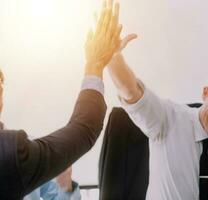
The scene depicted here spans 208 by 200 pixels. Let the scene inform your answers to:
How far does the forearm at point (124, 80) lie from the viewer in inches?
52.5

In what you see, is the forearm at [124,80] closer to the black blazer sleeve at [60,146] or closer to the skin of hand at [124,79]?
the skin of hand at [124,79]

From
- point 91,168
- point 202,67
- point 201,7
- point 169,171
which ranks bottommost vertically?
point 91,168

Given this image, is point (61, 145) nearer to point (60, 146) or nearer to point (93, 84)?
point (60, 146)

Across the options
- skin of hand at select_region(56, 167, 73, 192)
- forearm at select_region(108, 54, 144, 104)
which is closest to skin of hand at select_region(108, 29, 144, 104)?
forearm at select_region(108, 54, 144, 104)

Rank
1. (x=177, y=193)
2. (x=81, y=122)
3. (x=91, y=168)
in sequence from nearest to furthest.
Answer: (x=81, y=122) < (x=177, y=193) < (x=91, y=168)

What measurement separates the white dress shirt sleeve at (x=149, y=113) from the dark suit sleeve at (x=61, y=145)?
0.59 m

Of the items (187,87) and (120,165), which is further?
(187,87)

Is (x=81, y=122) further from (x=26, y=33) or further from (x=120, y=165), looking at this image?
(x=26, y=33)

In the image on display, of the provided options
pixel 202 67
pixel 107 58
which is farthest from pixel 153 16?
pixel 107 58

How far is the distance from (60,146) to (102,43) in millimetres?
262

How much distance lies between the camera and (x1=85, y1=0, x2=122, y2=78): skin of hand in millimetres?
791

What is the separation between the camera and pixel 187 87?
6.84 ft

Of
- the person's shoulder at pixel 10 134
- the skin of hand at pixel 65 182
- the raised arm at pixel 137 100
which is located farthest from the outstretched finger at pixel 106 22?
the skin of hand at pixel 65 182

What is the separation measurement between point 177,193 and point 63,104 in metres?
0.99
